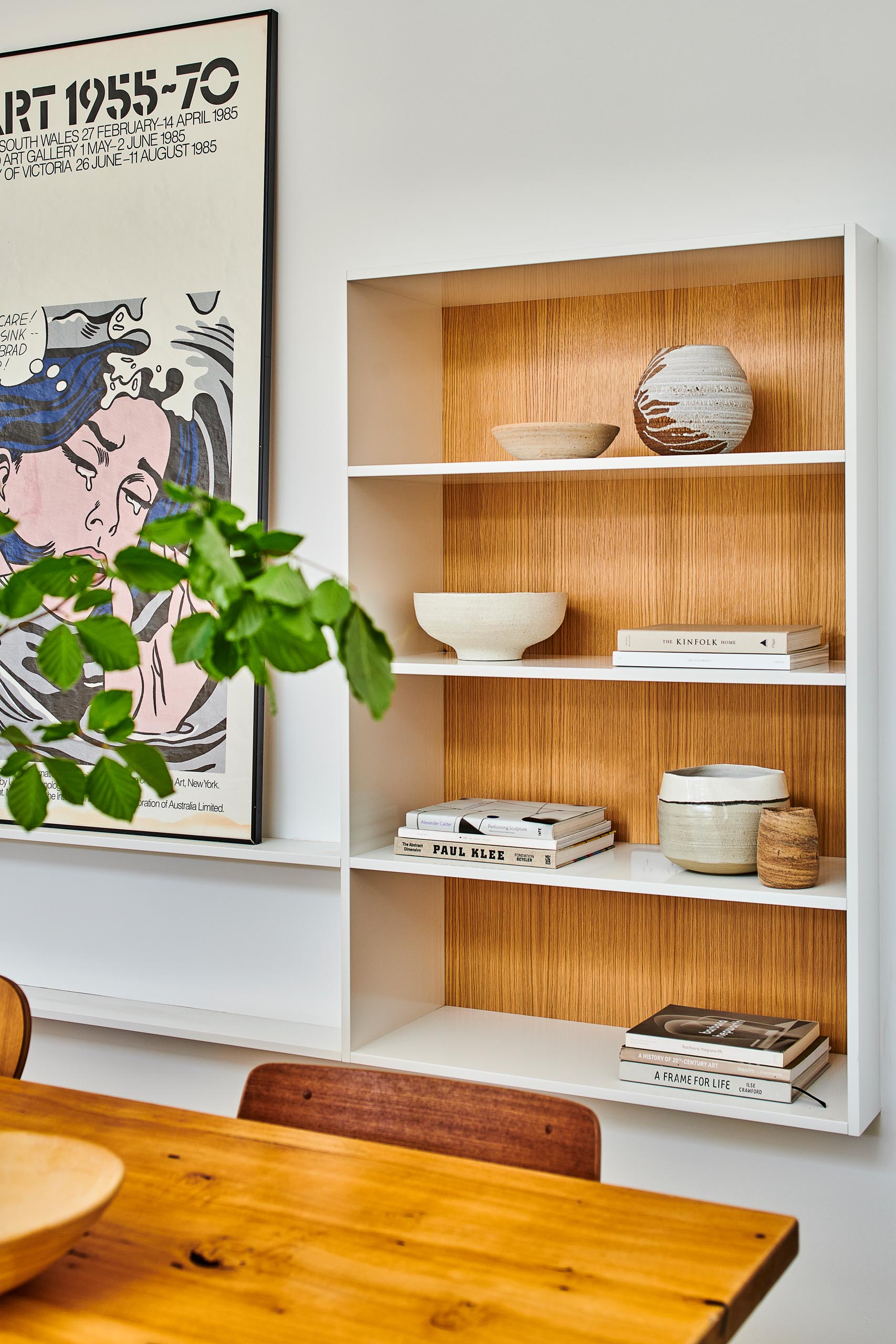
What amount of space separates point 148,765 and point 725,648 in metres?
1.18

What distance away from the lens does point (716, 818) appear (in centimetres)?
207

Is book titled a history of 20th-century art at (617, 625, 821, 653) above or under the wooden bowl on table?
above

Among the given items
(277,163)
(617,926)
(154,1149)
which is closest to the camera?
(154,1149)

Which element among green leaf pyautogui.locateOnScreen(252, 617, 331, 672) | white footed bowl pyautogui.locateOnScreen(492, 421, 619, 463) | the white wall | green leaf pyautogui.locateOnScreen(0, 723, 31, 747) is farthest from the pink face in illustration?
green leaf pyautogui.locateOnScreen(252, 617, 331, 672)

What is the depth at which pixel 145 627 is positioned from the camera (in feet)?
8.73

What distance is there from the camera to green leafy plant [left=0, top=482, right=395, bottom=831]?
0.87m

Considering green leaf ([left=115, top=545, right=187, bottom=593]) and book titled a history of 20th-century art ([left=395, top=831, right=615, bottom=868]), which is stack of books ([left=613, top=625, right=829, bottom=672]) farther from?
green leaf ([left=115, top=545, right=187, bottom=593])

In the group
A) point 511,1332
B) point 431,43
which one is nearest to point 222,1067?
point 511,1332

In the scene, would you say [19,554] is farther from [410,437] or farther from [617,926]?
[617,926]

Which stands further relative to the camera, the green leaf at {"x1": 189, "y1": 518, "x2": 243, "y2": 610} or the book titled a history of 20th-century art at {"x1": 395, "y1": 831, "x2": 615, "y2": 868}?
the book titled a history of 20th-century art at {"x1": 395, "y1": 831, "x2": 615, "y2": 868}

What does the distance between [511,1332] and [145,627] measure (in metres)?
1.91

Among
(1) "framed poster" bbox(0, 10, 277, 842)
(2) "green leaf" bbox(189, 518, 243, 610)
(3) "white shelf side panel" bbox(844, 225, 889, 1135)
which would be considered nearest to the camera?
(2) "green leaf" bbox(189, 518, 243, 610)

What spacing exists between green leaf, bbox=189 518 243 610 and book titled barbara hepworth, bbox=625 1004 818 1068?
4.60ft

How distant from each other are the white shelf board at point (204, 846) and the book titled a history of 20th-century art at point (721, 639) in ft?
2.33
